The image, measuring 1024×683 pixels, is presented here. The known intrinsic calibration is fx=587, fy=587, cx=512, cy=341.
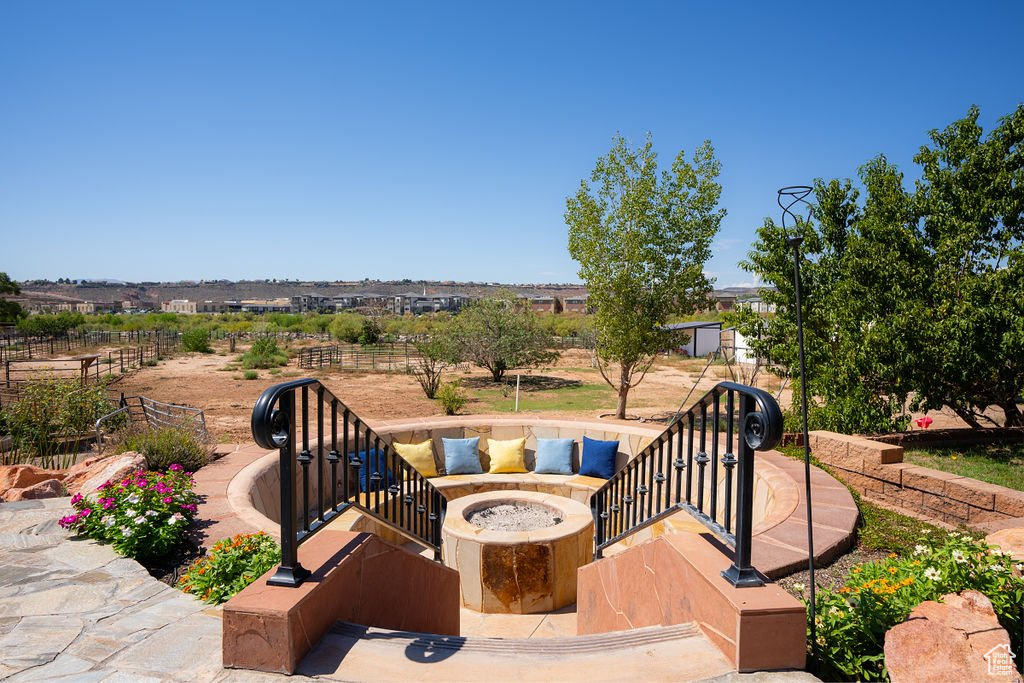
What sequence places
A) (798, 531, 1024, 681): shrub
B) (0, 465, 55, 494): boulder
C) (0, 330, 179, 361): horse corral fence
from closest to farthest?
(798, 531, 1024, 681): shrub → (0, 465, 55, 494): boulder → (0, 330, 179, 361): horse corral fence

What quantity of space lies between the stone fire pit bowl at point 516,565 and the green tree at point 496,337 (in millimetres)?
18754

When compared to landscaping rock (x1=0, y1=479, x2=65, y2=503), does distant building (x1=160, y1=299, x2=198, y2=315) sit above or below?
above

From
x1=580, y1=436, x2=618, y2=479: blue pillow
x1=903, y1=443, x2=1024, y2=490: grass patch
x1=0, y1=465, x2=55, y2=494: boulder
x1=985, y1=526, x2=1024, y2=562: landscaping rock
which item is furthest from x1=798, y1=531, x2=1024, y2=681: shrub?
x1=0, y1=465, x2=55, y2=494: boulder

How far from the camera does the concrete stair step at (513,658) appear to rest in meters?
2.16

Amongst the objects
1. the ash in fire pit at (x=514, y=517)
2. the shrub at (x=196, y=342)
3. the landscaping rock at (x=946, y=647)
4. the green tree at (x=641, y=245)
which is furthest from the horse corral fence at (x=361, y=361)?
the landscaping rock at (x=946, y=647)

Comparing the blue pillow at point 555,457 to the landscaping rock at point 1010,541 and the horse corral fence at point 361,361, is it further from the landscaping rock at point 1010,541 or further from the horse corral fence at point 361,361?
the horse corral fence at point 361,361

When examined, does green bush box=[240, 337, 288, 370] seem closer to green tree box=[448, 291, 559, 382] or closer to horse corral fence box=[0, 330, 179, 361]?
horse corral fence box=[0, 330, 179, 361]

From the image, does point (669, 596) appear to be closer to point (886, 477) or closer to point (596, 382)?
Result: point (886, 477)

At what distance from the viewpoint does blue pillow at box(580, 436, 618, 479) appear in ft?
29.3

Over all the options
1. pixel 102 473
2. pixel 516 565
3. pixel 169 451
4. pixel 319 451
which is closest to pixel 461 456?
pixel 516 565

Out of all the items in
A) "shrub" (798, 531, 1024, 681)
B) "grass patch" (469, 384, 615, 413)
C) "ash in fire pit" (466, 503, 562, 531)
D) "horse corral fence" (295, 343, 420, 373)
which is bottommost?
"grass patch" (469, 384, 615, 413)

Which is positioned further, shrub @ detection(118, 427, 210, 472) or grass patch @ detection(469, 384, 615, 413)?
grass patch @ detection(469, 384, 615, 413)

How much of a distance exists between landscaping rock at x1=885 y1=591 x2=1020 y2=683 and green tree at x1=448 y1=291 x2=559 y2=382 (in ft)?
74.1

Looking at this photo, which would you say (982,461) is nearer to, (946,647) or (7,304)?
(946,647)
